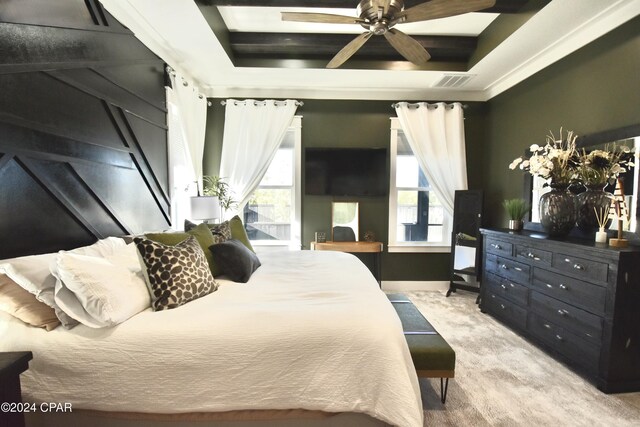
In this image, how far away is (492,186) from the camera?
3.85m

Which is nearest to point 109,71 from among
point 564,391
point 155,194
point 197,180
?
point 155,194

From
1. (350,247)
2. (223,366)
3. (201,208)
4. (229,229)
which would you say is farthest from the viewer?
(350,247)

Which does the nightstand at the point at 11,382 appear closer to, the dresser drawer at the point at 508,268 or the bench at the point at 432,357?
the bench at the point at 432,357

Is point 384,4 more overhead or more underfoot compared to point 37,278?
more overhead

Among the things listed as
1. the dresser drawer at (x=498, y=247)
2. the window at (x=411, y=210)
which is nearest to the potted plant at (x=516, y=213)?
the dresser drawer at (x=498, y=247)

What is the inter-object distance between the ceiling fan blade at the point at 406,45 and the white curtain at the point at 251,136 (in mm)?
1903

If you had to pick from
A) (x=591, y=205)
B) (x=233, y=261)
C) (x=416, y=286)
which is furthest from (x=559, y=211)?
(x=233, y=261)

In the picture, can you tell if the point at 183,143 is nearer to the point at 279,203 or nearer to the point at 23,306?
the point at 279,203

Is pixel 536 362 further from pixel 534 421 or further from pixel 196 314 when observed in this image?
pixel 196 314

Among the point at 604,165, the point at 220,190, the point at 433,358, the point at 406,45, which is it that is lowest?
the point at 433,358

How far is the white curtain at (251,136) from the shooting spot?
3748mm

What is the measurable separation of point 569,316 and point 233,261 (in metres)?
2.62

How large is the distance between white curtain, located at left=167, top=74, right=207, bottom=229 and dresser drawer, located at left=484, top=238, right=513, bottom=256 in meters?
3.52

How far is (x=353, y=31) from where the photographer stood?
2.96 metres
